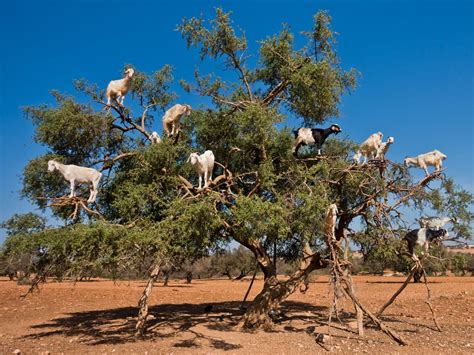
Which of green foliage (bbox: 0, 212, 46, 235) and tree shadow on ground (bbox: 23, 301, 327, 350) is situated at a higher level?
green foliage (bbox: 0, 212, 46, 235)

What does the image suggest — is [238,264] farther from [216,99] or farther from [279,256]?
[216,99]

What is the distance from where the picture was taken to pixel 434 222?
11.2m

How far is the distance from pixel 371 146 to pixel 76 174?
8057 mm

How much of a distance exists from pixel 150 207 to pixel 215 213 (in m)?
2.79

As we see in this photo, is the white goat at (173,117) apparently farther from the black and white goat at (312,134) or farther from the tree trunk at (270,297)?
the tree trunk at (270,297)

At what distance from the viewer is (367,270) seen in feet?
188

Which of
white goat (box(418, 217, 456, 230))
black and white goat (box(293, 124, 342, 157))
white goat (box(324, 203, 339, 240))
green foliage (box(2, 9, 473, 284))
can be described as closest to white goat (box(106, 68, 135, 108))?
green foliage (box(2, 9, 473, 284))

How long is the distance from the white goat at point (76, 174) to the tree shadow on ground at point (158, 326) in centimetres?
438

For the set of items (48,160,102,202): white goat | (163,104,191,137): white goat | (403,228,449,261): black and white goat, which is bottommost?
(403,228,449,261): black and white goat

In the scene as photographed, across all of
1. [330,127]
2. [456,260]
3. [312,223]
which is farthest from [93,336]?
[456,260]

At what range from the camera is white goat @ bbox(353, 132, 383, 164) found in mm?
11695

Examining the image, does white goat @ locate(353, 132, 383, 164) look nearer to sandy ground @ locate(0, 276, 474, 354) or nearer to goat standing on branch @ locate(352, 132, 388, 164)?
goat standing on branch @ locate(352, 132, 388, 164)

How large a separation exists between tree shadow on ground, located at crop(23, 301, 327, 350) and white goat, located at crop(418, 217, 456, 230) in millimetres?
5153

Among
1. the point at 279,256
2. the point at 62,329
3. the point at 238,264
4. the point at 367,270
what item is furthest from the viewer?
the point at 367,270
